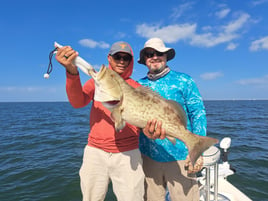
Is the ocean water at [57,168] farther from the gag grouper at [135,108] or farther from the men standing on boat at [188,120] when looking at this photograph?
the gag grouper at [135,108]

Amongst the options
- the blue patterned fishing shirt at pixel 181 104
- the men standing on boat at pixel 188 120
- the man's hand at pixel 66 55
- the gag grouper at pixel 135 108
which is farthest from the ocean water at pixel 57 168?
the man's hand at pixel 66 55

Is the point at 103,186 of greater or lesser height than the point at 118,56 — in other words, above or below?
below

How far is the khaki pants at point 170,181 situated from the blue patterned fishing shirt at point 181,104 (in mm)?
186

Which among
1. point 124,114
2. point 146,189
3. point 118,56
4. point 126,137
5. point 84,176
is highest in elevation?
point 118,56

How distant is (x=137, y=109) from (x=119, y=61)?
1.26 m

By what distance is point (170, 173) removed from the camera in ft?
12.9

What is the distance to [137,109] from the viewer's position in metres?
3.04

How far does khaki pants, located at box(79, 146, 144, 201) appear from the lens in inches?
134

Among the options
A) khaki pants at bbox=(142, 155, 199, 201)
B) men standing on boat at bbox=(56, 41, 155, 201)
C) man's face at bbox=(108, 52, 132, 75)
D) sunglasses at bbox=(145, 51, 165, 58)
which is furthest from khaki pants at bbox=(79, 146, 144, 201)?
sunglasses at bbox=(145, 51, 165, 58)

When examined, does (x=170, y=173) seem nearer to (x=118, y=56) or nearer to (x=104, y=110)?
(x=104, y=110)

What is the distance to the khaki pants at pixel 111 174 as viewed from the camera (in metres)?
3.40

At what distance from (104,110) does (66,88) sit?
2.73ft

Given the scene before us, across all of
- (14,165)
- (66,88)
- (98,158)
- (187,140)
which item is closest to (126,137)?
(98,158)

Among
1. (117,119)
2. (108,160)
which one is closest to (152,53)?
(117,119)
